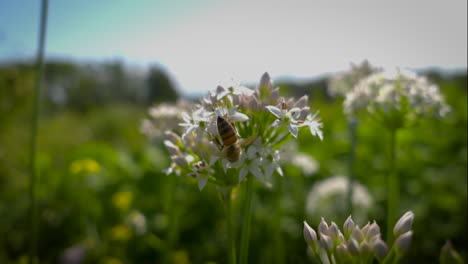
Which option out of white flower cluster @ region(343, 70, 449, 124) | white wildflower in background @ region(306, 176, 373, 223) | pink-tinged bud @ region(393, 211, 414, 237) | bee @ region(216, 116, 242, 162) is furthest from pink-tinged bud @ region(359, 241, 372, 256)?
white wildflower in background @ region(306, 176, 373, 223)

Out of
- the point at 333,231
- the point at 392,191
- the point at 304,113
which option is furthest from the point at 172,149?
the point at 392,191

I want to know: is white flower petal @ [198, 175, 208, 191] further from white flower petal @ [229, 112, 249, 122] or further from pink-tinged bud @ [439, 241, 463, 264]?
pink-tinged bud @ [439, 241, 463, 264]

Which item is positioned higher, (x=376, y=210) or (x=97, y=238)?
(x=376, y=210)

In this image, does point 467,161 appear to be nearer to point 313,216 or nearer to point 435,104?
point 313,216

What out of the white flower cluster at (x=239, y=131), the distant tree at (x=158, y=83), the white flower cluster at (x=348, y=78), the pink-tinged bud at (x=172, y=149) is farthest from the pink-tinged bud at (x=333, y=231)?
the distant tree at (x=158, y=83)

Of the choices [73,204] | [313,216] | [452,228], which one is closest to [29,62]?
[73,204]
